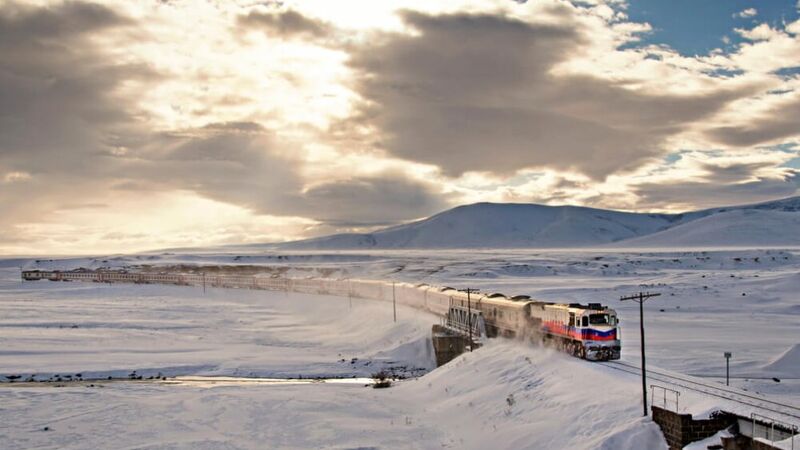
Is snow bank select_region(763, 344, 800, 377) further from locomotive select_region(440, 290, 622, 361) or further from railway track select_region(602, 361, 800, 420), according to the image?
railway track select_region(602, 361, 800, 420)

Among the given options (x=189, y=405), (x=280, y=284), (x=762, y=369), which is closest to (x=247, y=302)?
(x=280, y=284)

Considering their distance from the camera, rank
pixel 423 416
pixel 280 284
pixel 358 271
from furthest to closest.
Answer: pixel 358 271 → pixel 280 284 → pixel 423 416

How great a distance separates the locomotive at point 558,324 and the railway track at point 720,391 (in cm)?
180

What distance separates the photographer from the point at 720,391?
98.5 ft

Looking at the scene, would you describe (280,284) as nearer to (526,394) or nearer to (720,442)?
(526,394)

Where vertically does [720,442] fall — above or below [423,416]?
above

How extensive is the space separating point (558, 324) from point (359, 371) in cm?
1947

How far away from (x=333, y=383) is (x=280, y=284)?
89.2 meters

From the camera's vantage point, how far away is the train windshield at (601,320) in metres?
40.6

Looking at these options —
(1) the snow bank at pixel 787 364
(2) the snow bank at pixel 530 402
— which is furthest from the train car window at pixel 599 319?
(1) the snow bank at pixel 787 364

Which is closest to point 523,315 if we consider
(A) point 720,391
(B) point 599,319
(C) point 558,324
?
(C) point 558,324

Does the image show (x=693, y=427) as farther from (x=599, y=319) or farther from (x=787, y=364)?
(x=787, y=364)

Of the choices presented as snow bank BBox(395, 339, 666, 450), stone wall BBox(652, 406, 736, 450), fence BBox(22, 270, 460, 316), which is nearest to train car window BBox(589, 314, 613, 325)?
snow bank BBox(395, 339, 666, 450)

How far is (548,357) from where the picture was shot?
42750mm
